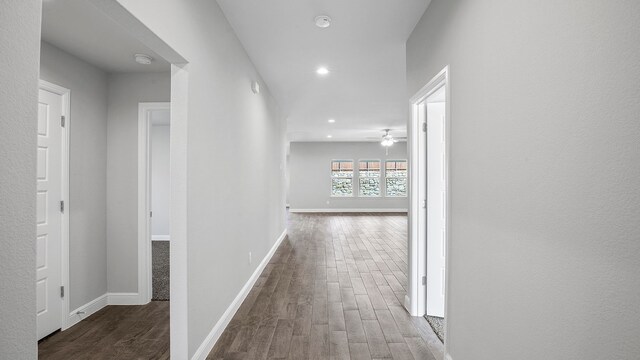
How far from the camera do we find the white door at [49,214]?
250cm

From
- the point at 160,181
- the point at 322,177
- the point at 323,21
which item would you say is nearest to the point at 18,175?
the point at 323,21

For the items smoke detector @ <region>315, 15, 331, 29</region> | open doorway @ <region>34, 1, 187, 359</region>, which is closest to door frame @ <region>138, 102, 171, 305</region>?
open doorway @ <region>34, 1, 187, 359</region>

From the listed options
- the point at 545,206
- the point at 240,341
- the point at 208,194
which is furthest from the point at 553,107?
the point at 240,341

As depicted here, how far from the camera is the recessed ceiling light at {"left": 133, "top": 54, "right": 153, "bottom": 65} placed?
9.07 ft

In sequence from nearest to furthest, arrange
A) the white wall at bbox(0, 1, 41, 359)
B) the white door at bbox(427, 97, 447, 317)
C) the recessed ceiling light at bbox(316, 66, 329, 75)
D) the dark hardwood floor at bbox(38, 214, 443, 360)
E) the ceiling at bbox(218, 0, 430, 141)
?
the white wall at bbox(0, 1, 41, 359) → the dark hardwood floor at bbox(38, 214, 443, 360) → the ceiling at bbox(218, 0, 430, 141) → the white door at bbox(427, 97, 447, 317) → the recessed ceiling light at bbox(316, 66, 329, 75)

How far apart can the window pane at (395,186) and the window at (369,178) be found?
1.36 feet

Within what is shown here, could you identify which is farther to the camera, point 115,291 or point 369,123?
point 369,123

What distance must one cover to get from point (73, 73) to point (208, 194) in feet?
6.15

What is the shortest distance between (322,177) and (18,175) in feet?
35.2

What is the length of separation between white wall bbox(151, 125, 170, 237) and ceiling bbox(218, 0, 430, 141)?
265 cm

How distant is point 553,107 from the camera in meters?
1.05

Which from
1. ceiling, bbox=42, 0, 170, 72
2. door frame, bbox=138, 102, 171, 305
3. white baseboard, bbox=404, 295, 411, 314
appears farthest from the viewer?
door frame, bbox=138, 102, 171, 305

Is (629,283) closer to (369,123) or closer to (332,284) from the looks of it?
(332,284)

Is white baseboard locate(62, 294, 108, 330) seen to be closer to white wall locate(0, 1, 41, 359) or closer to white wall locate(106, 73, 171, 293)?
white wall locate(106, 73, 171, 293)
